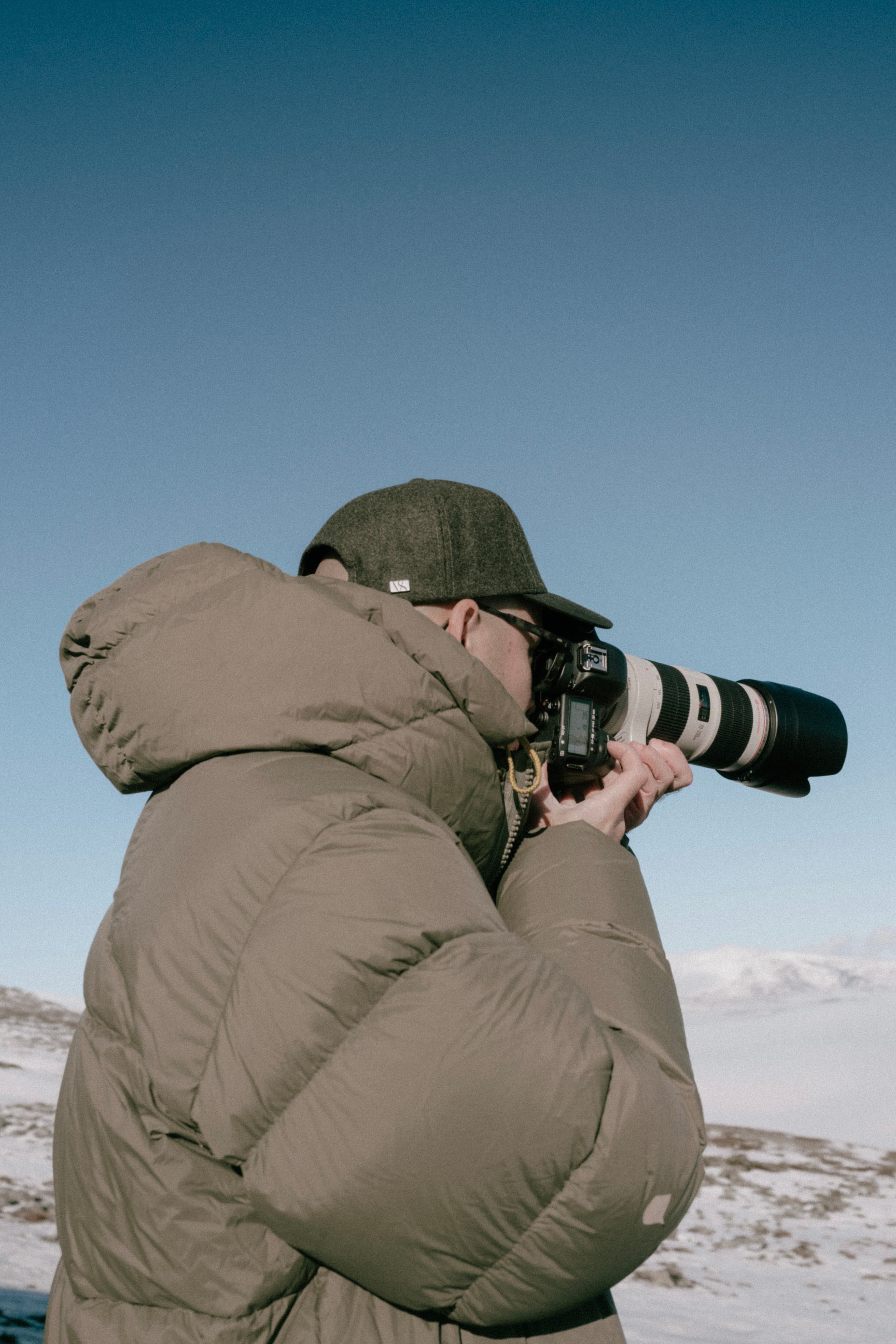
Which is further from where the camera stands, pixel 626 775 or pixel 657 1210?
pixel 626 775

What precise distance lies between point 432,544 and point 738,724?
1.23 m

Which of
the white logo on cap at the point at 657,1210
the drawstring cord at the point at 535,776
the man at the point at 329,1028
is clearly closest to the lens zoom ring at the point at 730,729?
the drawstring cord at the point at 535,776

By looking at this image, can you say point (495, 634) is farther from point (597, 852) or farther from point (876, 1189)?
point (876, 1189)

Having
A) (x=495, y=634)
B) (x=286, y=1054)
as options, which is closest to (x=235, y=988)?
(x=286, y=1054)

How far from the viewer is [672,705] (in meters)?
2.36

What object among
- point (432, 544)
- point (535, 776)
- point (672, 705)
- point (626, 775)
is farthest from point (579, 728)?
point (672, 705)

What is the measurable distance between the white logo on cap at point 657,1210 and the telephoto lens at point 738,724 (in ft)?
4.04

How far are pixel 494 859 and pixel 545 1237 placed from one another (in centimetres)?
51

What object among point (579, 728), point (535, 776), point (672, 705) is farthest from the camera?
point (672, 705)

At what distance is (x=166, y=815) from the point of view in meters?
1.12

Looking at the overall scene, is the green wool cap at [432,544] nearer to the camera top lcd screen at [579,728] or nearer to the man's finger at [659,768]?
the camera top lcd screen at [579,728]

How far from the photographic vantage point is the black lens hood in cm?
253

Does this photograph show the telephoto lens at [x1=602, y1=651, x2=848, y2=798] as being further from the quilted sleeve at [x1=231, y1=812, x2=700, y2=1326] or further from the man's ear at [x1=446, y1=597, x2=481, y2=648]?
the quilted sleeve at [x1=231, y1=812, x2=700, y2=1326]

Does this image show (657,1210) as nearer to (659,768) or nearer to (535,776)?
(535,776)
